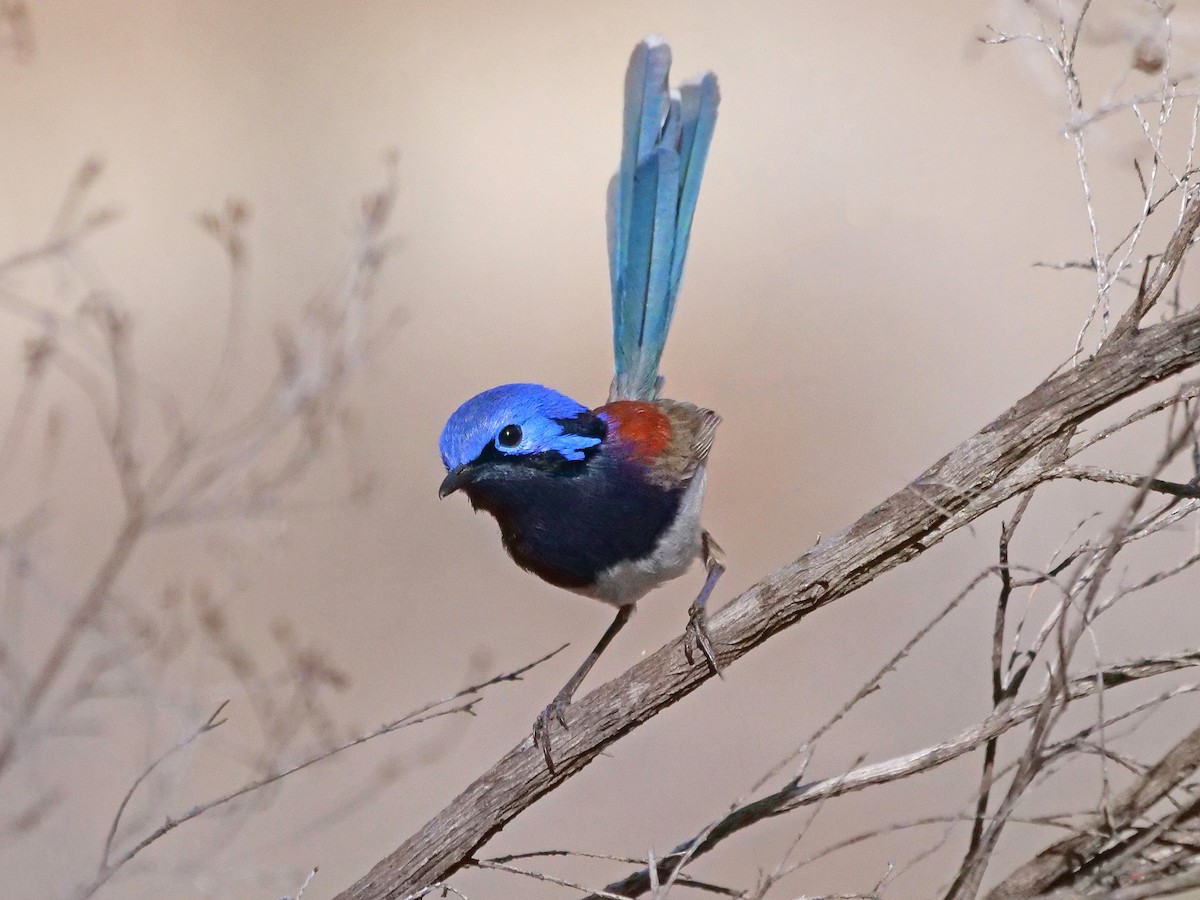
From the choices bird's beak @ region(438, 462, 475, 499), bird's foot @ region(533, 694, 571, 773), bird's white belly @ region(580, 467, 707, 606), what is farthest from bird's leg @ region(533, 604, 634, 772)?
bird's beak @ region(438, 462, 475, 499)

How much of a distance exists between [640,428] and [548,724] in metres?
1.05

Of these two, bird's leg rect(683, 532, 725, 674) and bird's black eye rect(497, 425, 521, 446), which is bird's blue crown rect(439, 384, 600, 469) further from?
bird's leg rect(683, 532, 725, 674)

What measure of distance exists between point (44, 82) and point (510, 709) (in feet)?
20.5

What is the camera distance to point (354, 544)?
8.57 meters

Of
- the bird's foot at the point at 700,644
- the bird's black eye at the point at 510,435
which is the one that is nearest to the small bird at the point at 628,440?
the bird's black eye at the point at 510,435

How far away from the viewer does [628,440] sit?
12.4 feet

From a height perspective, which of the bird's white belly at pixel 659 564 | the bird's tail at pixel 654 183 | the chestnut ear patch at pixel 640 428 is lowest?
the bird's white belly at pixel 659 564

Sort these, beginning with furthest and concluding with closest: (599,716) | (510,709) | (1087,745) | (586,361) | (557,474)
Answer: (586,361)
(510,709)
(557,474)
(599,716)
(1087,745)

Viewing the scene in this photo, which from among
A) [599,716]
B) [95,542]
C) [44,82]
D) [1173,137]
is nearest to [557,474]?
[599,716]

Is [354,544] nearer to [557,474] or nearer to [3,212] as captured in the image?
[3,212]

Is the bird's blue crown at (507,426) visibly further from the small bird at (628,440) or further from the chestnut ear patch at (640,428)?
the chestnut ear patch at (640,428)

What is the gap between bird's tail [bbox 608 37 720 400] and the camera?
4.31 m

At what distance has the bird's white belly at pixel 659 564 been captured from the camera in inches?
143

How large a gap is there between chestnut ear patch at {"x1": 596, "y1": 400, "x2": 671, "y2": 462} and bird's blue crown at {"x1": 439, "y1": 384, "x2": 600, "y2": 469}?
27 centimetres
